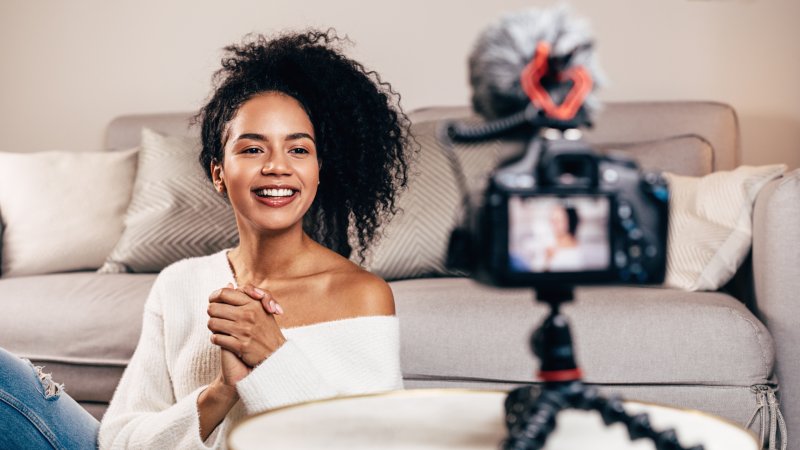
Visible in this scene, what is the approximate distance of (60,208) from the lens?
2.75 m

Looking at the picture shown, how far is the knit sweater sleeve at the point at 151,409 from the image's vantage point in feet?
3.59

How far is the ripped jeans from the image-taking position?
108cm

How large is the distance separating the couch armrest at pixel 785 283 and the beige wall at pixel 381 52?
1039 mm

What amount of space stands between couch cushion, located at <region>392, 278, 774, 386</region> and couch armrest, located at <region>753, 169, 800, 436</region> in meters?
0.06

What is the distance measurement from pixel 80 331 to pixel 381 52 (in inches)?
57.6

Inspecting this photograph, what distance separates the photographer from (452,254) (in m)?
0.63

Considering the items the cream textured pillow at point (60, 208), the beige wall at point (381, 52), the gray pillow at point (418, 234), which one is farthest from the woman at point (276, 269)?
the beige wall at point (381, 52)

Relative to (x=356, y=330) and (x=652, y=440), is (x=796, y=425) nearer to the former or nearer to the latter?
(x=356, y=330)

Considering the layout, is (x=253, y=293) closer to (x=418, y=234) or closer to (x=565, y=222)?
(x=565, y=222)

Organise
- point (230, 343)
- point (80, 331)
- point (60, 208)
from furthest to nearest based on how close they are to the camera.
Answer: point (60, 208) → point (80, 331) → point (230, 343)

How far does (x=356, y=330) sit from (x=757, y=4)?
2152 millimetres

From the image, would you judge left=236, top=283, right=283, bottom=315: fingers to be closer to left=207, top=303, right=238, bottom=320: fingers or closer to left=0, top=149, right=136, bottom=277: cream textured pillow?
left=207, top=303, right=238, bottom=320: fingers

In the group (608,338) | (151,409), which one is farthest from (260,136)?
(608,338)

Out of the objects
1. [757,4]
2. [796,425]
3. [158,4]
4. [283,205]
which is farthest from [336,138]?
[158,4]
